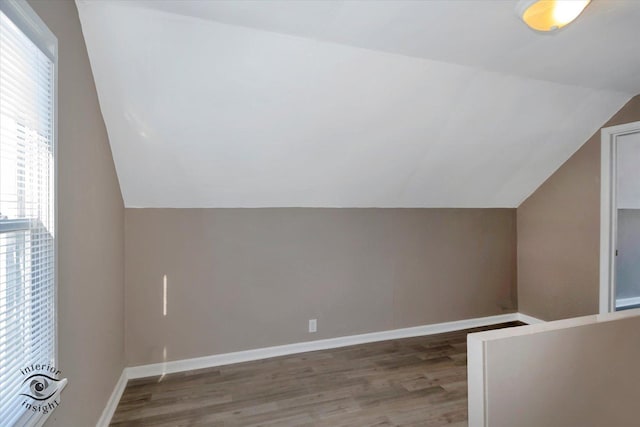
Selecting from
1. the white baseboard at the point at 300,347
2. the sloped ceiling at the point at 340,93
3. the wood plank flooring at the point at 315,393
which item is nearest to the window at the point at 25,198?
the sloped ceiling at the point at 340,93

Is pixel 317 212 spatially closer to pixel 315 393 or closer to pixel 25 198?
A: pixel 315 393

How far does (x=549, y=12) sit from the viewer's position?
1.70m

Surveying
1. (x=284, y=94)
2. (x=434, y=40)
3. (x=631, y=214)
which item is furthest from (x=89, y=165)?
(x=631, y=214)

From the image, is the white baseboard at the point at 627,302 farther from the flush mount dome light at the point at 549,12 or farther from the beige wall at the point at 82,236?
the beige wall at the point at 82,236

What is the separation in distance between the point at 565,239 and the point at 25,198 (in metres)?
4.52

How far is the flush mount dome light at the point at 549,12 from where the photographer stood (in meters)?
1.63

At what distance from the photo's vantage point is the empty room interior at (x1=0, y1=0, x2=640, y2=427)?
58.4 inches

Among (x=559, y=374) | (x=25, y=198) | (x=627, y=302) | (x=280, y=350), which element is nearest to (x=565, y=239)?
(x=627, y=302)

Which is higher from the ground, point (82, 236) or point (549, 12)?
point (549, 12)

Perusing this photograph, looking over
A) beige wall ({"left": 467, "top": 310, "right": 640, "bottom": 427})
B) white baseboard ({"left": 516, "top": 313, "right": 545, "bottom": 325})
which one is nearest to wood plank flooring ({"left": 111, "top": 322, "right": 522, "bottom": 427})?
beige wall ({"left": 467, "top": 310, "right": 640, "bottom": 427})

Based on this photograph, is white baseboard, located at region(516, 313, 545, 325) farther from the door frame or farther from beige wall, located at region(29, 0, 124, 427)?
beige wall, located at region(29, 0, 124, 427)

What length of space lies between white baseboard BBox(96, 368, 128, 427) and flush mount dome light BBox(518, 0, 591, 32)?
3207 mm

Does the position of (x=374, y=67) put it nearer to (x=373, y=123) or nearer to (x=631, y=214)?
(x=373, y=123)

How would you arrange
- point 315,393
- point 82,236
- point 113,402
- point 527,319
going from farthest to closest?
point 527,319, point 315,393, point 113,402, point 82,236
